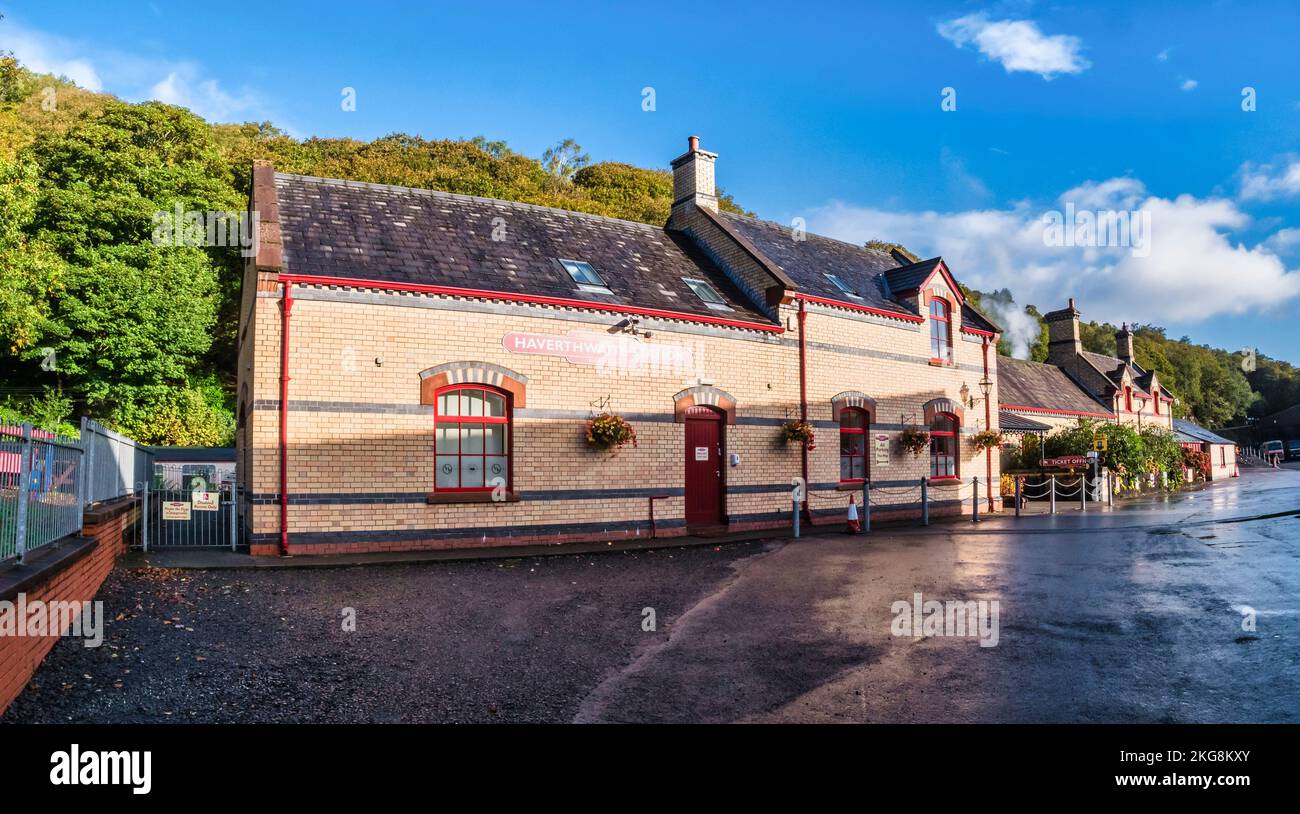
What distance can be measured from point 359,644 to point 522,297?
7829 mm

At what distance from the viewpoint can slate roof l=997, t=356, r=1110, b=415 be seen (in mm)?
33594

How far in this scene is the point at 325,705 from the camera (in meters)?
5.52

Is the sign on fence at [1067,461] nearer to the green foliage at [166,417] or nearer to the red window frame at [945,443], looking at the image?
the red window frame at [945,443]

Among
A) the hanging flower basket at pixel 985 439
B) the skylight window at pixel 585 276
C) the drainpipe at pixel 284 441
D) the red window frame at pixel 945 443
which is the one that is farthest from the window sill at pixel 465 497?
the hanging flower basket at pixel 985 439

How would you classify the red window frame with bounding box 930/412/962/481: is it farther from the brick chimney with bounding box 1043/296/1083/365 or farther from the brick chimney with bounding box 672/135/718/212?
Answer: the brick chimney with bounding box 1043/296/1083/365

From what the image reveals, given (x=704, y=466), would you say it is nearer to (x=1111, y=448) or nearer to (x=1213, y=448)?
(x=1111, y=448)

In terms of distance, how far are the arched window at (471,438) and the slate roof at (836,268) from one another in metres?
7.67

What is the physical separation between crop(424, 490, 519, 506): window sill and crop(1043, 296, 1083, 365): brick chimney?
37.2 m

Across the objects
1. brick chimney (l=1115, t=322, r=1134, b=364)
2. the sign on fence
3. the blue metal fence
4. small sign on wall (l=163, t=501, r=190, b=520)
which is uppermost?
brick chimney (l=1115, t=322, r=1134, b=364)

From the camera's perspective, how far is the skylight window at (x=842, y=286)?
63.4 ft

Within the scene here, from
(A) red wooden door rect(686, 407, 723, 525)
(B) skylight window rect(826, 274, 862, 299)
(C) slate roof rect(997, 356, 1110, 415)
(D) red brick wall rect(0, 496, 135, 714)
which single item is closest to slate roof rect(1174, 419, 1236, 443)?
(C) slate roof rect(997, 356, 1110, 415)

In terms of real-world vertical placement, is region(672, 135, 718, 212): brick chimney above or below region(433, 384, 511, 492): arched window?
above
